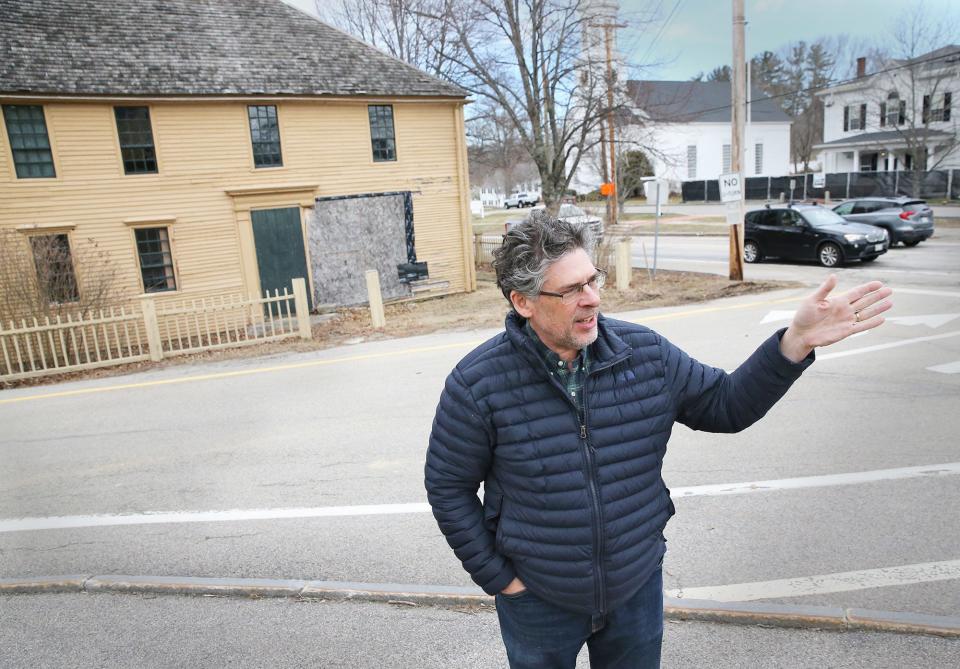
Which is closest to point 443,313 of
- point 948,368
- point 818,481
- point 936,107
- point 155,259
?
point 155,259

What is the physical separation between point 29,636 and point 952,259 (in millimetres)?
21659

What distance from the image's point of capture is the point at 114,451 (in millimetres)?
7148

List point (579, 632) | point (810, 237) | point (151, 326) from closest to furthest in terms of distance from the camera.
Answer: point (579, 632) < point (151, 326) < point (810, 237)

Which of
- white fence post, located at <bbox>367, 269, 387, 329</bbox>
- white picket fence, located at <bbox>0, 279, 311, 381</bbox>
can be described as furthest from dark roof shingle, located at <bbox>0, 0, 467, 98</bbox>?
white fence post, located at <bbox>367, 269, 387, 329</bbox>

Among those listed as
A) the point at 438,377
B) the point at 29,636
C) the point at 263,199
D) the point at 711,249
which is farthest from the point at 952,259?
the point at 29,636

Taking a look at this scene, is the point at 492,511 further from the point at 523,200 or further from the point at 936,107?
the point at 523,200

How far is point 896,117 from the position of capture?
4053 centimetres

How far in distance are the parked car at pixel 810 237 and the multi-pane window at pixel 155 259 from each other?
17.1 metres

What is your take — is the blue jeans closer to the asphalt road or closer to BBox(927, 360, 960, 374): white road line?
the asphalt road

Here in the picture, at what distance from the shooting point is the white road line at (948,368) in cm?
801

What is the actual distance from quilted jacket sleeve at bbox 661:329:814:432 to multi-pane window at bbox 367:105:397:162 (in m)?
18.4

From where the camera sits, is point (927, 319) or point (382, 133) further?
point (382, 133)

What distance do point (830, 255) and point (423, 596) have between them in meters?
18.8

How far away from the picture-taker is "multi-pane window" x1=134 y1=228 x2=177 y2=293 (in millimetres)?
16922
